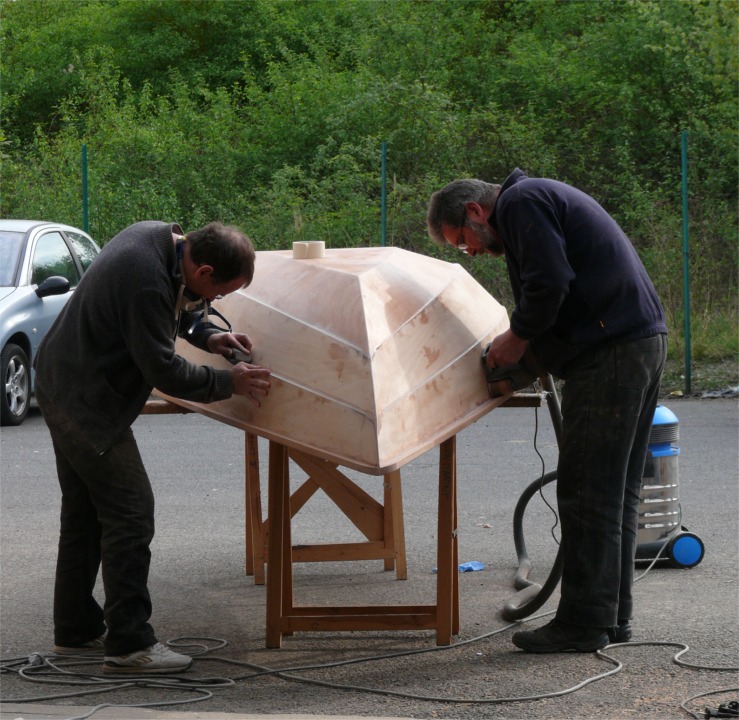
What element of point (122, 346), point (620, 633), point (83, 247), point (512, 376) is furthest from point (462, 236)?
point (83, 247)

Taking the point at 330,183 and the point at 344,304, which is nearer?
the point at 344,304

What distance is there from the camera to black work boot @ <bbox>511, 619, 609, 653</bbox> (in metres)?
4.68

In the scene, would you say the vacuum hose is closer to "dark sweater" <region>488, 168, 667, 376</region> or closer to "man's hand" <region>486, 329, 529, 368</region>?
"man's hand" <region>486, 329, 529, 368</region>

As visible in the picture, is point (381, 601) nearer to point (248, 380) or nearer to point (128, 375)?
point (248, 380)

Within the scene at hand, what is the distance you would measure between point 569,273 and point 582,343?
0.33m

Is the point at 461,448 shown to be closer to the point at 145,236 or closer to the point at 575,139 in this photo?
the point at 145,236

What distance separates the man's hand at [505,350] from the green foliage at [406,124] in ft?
27.4

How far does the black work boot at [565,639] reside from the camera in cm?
468

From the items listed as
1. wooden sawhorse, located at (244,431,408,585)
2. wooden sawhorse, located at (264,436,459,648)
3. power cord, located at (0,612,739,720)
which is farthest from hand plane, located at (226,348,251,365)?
power cord, located at (0,612,739,720)

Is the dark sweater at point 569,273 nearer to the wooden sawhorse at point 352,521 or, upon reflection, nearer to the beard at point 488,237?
the beard at point 488,237

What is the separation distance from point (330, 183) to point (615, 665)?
1183 cm

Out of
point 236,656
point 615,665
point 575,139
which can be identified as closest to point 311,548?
point 236,656

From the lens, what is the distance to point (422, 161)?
15.9 metres

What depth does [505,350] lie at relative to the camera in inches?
191
